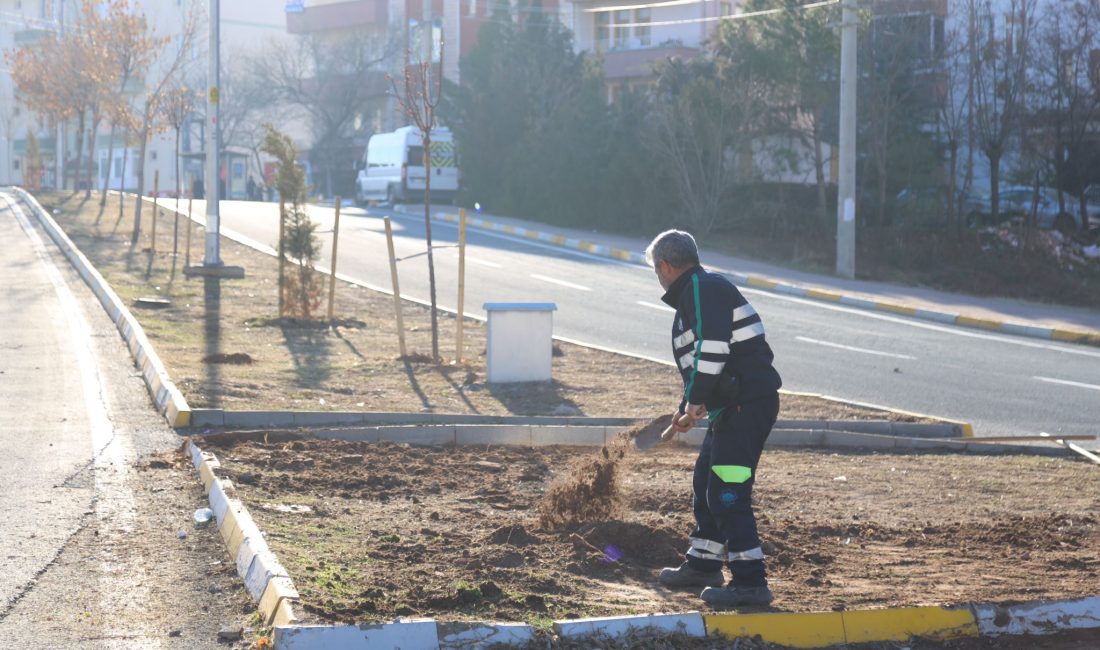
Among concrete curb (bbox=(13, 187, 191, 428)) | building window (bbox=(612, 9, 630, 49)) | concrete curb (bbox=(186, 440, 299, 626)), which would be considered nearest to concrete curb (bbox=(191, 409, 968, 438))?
concrete curb (bbox=(13, 187, 191, 428))

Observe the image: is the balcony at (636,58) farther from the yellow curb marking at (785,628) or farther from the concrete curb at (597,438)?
the yellow curb marking at (785,628)

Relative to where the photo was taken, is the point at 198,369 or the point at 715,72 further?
the point at 715,72

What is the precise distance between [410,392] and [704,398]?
674 cm

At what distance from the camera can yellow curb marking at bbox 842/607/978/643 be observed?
5074 mm

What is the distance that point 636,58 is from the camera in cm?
4925

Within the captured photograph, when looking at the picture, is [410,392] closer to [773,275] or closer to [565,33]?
[773,275]

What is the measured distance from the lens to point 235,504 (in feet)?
21.7

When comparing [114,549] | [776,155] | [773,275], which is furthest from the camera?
[776,155]

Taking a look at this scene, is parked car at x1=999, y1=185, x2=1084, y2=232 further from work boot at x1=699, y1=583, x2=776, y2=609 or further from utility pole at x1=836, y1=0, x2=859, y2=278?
work boot at x1=699, y1=583, x2=776, y2=609

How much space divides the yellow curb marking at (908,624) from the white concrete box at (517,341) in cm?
746

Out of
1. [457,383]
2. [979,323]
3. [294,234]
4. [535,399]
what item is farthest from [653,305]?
[535,399]

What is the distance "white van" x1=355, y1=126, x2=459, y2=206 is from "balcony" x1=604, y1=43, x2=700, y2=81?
970 centimetres

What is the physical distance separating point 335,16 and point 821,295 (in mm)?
51942

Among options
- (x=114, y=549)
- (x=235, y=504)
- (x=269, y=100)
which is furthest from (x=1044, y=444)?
(x=269, y=100)
